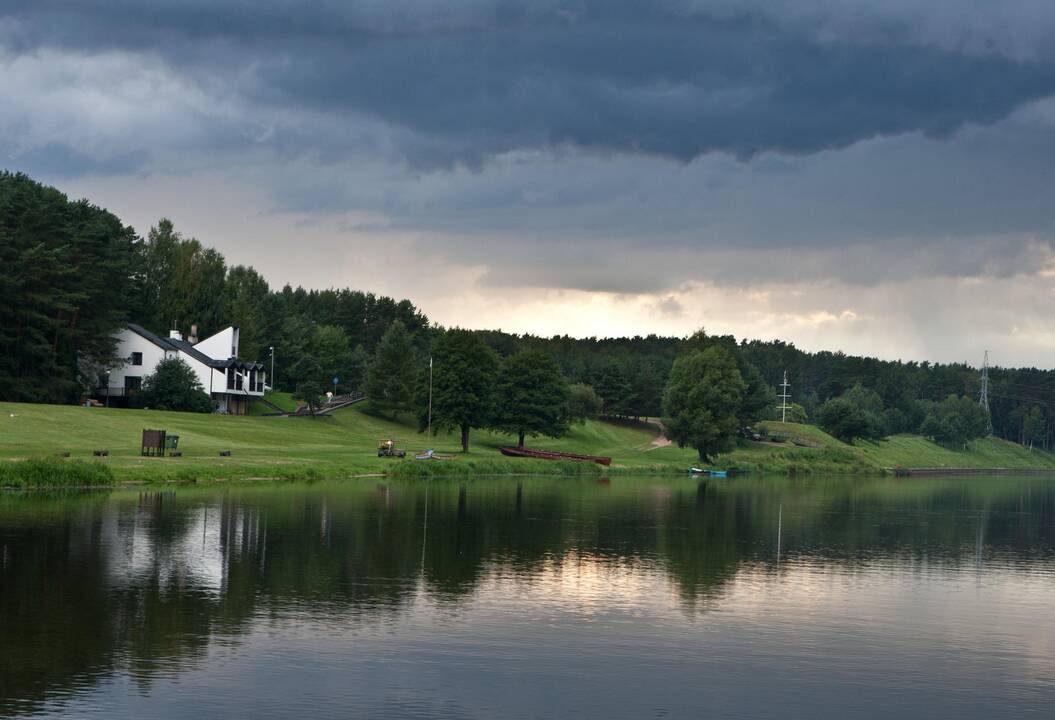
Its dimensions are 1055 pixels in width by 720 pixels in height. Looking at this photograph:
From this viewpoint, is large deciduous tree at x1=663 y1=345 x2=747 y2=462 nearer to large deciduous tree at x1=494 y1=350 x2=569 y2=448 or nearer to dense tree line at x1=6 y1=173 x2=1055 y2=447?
dense tree line at x1=6 y1=173 x2=1055 y2=447

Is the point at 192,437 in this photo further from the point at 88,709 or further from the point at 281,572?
the point at 88,709

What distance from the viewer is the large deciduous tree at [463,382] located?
439 ft

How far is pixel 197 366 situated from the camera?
149 metres

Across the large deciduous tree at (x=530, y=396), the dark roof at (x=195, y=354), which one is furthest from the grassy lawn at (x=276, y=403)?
the large deciduous tree at (x=530, y=396)

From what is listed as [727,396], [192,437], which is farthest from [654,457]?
[192,437]

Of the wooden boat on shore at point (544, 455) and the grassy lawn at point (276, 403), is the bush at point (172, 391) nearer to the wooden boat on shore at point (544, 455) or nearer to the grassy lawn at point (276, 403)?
the grassy lawn at point (276, 403)

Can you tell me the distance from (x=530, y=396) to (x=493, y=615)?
107m

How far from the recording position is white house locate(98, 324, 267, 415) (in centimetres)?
14450

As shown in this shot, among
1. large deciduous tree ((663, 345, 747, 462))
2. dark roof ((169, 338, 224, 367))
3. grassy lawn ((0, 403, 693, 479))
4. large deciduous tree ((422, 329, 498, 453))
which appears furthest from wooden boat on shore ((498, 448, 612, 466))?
dark roof ((169, 338, 224, 367))

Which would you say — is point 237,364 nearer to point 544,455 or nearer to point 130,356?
point 130,356

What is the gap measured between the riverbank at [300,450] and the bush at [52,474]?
75mm

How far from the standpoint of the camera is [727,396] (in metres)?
152

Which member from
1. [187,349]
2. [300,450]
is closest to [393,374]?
[187,349]

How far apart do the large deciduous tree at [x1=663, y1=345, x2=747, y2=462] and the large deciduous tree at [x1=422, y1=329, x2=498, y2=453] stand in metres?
28.2
